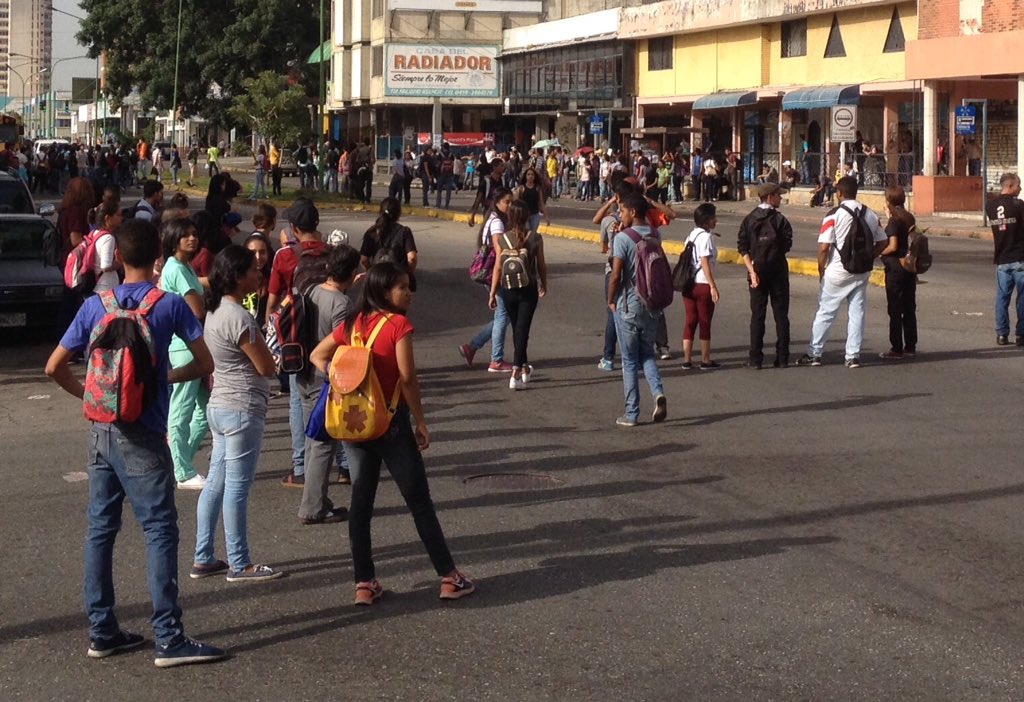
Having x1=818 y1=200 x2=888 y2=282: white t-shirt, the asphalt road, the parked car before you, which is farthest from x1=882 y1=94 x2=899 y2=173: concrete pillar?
the asphalt road

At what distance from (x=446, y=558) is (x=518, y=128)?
224 ft

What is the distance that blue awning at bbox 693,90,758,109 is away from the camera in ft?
163

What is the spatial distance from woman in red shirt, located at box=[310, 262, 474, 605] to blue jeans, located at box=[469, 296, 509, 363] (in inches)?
258

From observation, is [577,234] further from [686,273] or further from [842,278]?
[686,273]

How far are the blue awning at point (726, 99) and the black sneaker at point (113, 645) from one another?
45058 mm

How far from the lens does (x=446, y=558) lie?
680cm

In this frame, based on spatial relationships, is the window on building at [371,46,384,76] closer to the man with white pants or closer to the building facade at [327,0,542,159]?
the building facade at [327,0,542,159]

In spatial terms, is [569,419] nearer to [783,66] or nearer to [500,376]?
[500,376]

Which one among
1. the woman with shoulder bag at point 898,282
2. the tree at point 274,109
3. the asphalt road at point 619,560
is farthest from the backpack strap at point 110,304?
the tree at point 274,109

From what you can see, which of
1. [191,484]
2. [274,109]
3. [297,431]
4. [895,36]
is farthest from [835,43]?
[191,484]

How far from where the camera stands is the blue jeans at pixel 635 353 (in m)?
11.2

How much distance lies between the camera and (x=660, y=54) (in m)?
57.1

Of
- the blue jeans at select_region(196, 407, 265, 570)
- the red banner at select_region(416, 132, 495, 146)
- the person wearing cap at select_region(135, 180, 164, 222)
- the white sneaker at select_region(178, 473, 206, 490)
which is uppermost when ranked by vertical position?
the red banner at select_region(416, 132, 495, 146)

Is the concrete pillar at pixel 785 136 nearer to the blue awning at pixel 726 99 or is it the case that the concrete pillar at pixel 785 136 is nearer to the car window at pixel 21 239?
the blue awning at pixel 726 99
